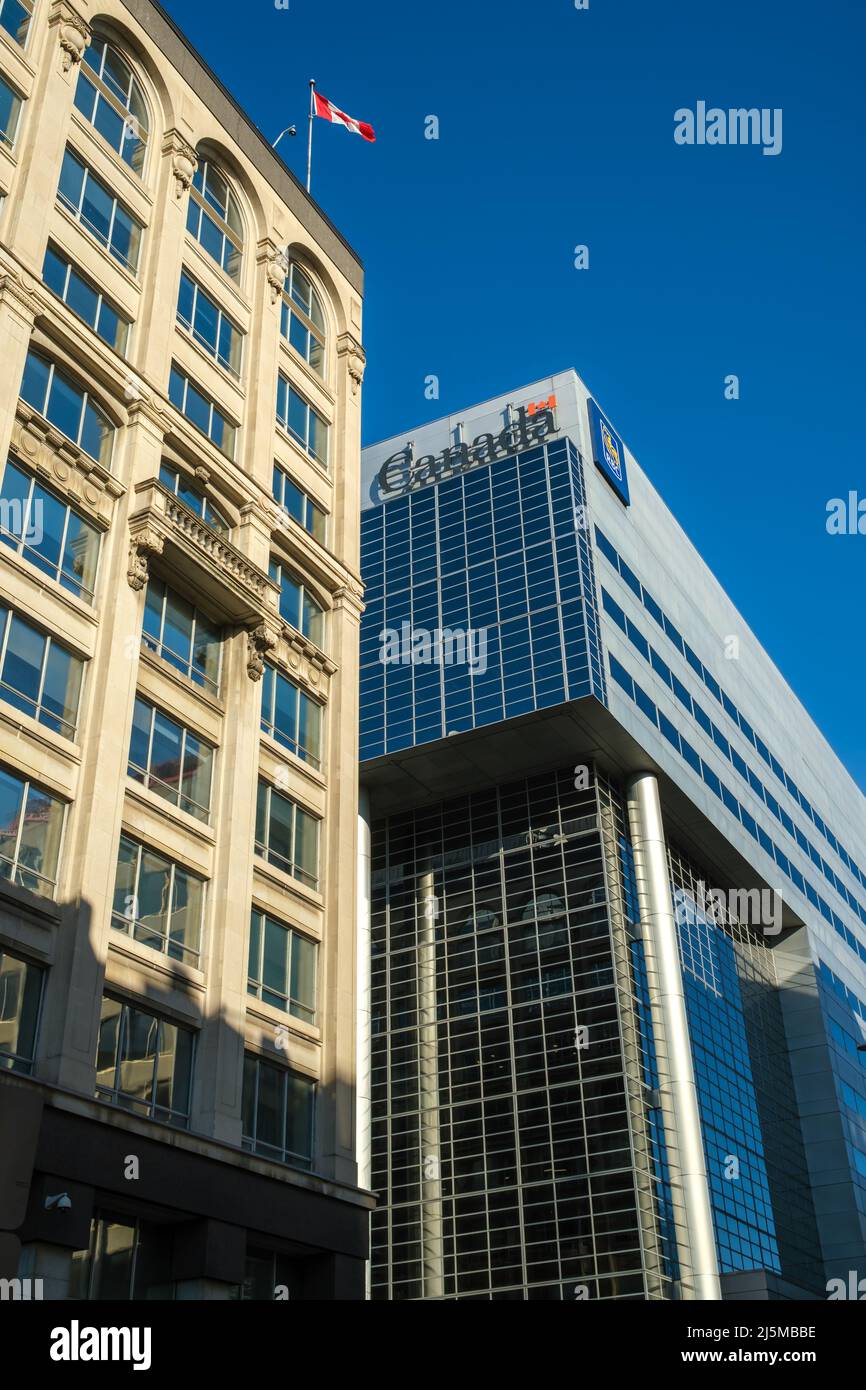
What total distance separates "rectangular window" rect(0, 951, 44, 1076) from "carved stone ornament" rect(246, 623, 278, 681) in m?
10.8

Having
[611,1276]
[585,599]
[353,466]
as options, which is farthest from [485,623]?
[611,1276]

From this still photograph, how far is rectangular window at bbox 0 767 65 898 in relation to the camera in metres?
25.5

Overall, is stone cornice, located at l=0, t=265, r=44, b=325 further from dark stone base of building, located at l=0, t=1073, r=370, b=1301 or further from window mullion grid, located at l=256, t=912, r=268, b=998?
dark stone base of building, located at l=0, t=1073, r=370, b=1301

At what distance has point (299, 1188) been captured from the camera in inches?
1140

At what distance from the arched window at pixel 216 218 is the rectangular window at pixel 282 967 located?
63.7ft

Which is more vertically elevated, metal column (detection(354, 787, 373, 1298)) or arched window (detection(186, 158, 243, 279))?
arched window (detection(186, 158, 243, 279))

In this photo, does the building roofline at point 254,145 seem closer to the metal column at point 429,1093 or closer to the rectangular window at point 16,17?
the rectangular window at point 16,17

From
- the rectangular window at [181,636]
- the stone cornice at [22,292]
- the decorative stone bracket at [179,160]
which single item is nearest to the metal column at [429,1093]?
the rectangular window at [181,636]

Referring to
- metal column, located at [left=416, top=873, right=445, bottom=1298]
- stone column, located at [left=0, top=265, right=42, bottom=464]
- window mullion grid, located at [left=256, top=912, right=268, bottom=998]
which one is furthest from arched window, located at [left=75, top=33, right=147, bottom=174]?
metal column, located at [left=416, top=873, right=445, bottom=1298]

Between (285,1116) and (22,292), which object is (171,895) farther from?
(22,292)

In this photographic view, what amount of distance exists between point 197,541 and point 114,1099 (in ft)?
43.3

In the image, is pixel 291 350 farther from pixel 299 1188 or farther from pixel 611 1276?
pixel 611 1276
